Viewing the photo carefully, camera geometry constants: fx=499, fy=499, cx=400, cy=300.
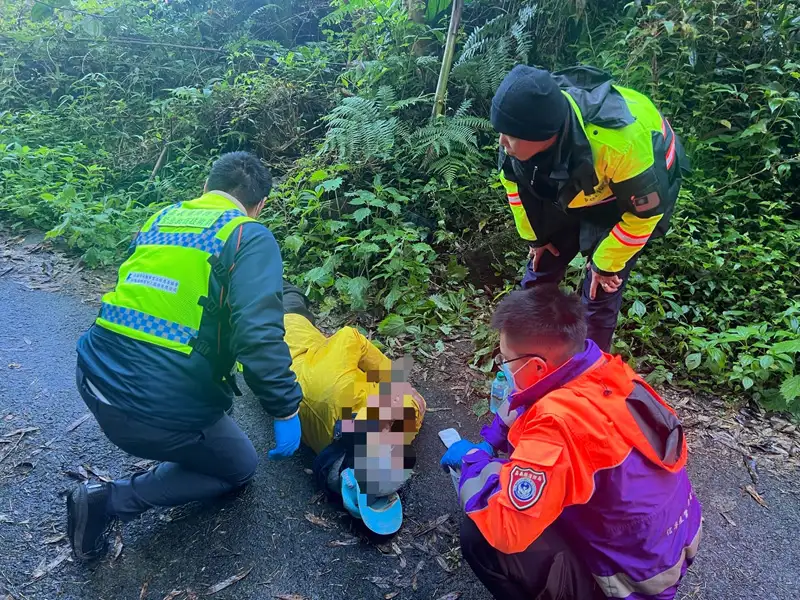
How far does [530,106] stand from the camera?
2334mm

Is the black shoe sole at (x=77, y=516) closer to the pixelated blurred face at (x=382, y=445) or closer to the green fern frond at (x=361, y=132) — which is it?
the pixelated blurred face at (x=382, y=445)

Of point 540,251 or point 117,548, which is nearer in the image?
point 117,548

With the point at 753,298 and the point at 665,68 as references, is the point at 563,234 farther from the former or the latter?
the point at 665,68

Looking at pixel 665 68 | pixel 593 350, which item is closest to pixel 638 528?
pixel 593 350

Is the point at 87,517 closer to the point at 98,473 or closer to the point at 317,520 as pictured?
the point at 98,473

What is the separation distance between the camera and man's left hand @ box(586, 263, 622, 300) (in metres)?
2.88

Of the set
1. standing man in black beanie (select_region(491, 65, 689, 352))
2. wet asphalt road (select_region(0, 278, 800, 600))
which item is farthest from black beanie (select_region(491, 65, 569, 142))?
wet asphalt road (select_region(0, 278, 800, 600))

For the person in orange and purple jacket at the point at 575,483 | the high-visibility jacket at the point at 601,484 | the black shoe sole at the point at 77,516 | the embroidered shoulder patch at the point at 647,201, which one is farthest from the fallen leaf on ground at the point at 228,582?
the embroidered shoulder patch at the point at 647,201

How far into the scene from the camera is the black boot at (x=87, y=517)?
2340mm

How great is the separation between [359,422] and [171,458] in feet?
2.98

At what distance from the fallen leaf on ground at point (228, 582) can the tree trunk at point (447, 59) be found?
480cm

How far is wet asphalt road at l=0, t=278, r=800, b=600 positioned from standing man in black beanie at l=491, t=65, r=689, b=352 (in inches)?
54.9

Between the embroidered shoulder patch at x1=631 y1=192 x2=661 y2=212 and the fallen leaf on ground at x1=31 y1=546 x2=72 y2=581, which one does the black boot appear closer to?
the fallen leaf on ground at x1=31 y1=546 x2=72 y2=581

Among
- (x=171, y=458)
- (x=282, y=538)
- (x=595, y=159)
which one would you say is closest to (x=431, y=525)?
(x=282, y=538)
